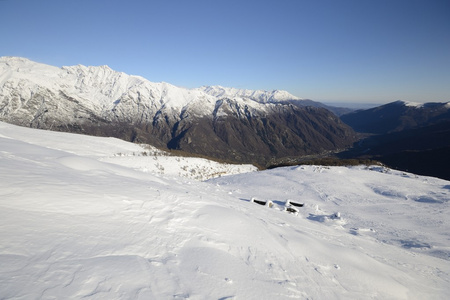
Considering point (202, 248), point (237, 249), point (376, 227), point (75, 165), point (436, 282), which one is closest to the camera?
point (202, 248)

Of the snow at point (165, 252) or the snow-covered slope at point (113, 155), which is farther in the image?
the snow-covered slope at point (113, 155)

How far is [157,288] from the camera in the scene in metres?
3.90

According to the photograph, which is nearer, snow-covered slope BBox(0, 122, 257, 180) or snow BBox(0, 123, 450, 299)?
snow BBox(0, 123, 450, 299)

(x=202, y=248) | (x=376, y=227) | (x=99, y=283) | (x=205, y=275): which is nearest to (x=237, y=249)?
(x=202, y=248)

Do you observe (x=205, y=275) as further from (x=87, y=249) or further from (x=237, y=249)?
(x=87, y=249)

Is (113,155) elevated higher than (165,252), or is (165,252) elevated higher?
(165,252)

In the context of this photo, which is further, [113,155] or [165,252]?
[113,155]

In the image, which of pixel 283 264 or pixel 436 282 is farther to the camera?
pixel 436 282

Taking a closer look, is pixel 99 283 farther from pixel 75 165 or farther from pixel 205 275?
pixel 75 165

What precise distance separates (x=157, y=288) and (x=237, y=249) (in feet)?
9.60

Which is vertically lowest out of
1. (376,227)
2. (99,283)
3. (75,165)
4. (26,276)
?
(376,227)

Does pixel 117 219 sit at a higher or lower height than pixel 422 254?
higher

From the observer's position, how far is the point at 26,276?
340 centimetres

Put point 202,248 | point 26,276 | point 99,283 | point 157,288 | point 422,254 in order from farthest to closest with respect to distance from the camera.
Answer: point 422,254 < point 202,248 < point 157,288 < point 99,283 < point 26,276
